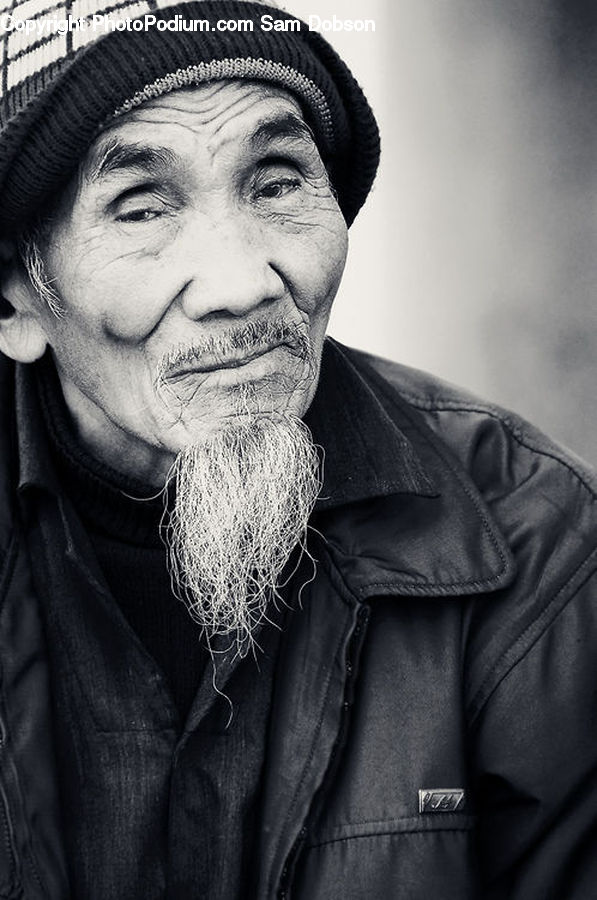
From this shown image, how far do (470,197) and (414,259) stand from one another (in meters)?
0.29

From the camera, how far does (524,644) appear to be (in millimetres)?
2262

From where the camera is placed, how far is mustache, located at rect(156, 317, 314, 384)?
217 cm

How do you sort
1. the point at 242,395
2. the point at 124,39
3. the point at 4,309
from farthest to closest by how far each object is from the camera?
the point at 4,309 < the point at 242,395 < the point at 124,39

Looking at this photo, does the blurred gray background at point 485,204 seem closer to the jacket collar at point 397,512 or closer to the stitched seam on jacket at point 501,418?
the stitched seam on jacket at point 501,418

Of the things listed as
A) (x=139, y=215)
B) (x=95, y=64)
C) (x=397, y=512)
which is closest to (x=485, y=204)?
(x=397, y=512)

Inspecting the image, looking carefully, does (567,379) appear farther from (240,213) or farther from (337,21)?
(240,213)

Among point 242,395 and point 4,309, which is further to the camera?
point 4,309

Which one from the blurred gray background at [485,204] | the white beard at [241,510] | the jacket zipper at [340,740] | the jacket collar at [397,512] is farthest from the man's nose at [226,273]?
the blurred gray background at [485,204]

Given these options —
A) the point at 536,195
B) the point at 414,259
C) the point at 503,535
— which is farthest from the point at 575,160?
the point at 503,535

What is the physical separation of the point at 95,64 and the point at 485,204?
226 centimetres

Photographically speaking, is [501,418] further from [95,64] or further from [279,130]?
[95,64]

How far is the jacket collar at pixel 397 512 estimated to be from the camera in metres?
2.25

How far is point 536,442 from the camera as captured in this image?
2561 millimetres

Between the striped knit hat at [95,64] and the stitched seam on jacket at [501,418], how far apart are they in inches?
31.7
